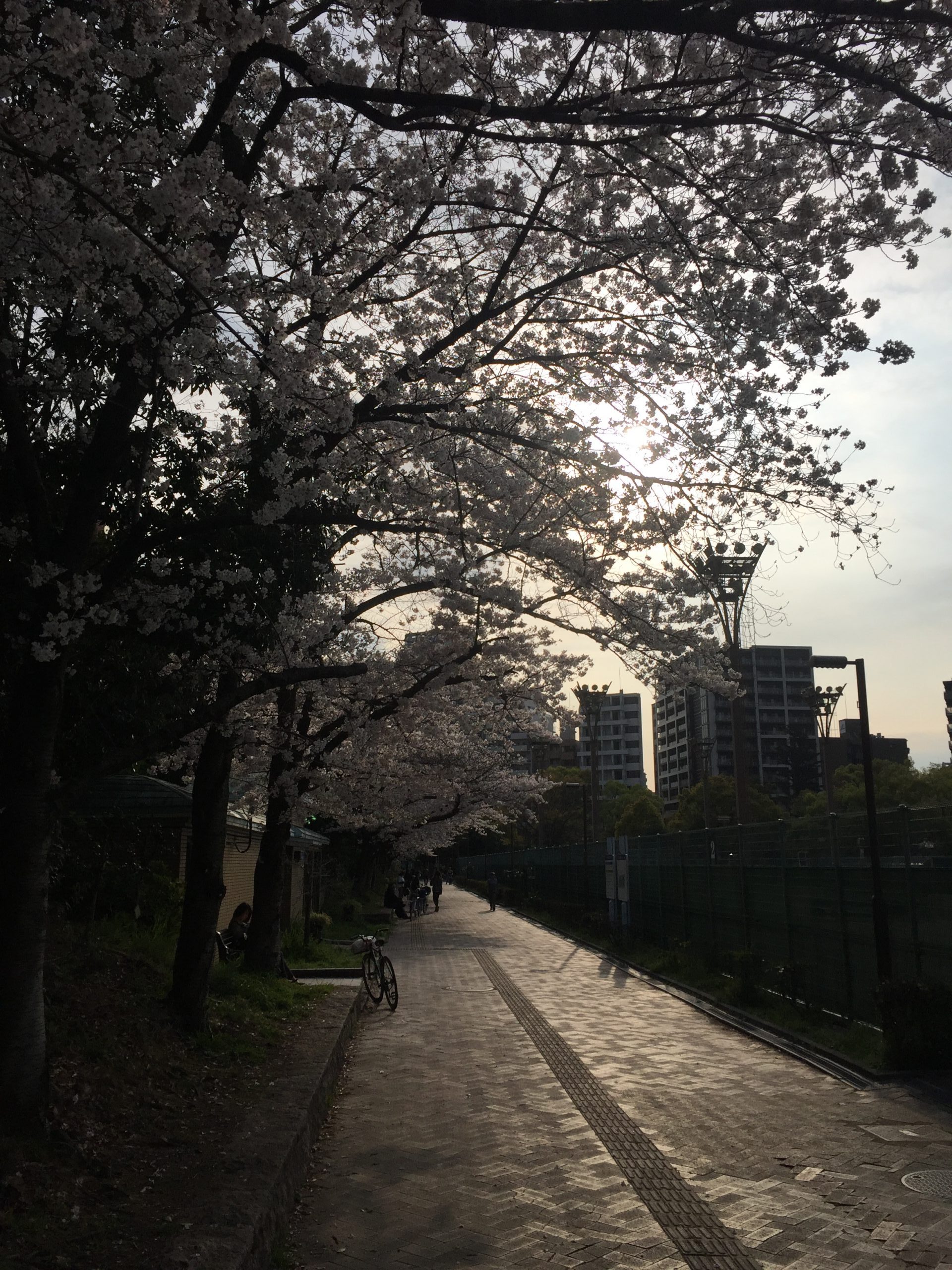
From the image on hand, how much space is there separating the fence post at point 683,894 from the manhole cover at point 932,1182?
13.7 m

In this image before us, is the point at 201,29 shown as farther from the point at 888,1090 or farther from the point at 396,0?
the point at 888,1090

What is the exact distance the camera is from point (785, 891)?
583 inches

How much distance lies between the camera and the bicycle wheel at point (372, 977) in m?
16.0

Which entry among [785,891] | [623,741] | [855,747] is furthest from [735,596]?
[623,741]

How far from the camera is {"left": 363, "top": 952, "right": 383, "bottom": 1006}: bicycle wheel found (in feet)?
52.4

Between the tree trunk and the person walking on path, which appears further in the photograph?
the person walking on path

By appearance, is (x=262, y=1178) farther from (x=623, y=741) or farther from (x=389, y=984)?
(x=623, y=741)

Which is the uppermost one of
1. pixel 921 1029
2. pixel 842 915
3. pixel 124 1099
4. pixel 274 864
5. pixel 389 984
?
pixel 274 864

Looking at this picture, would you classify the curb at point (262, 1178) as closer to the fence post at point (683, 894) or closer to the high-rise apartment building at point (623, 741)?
the fence post at point (683, 894)

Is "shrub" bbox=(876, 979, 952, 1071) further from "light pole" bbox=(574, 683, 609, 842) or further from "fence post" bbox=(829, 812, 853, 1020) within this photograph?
"light pole" bbox=(574, 683, 609, 842)

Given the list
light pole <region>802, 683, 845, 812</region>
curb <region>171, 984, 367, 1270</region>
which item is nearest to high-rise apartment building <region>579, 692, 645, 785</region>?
light pole <region>802, 683, 845, 812</region>

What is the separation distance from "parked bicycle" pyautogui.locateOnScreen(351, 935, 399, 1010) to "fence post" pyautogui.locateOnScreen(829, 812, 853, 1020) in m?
6.50

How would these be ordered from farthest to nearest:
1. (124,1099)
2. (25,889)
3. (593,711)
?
1. (593,711)
2. (124,1099)
3. (25,889)

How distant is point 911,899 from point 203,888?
24.0 ft
